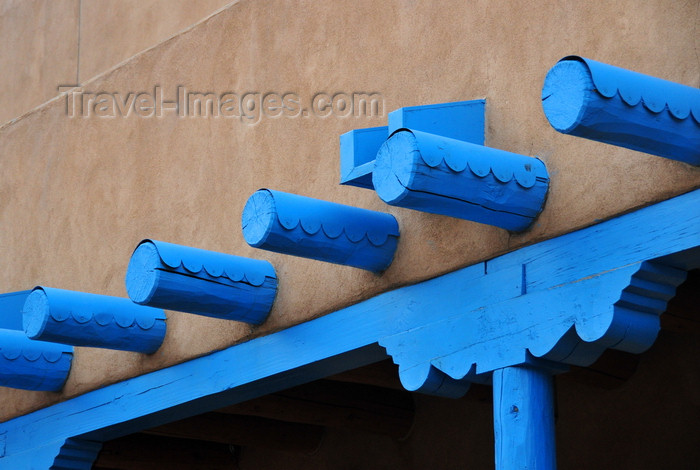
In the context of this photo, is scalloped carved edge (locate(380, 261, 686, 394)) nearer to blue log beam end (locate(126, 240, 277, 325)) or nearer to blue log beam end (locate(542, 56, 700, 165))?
blue log beam end (locate(542, 56, 700, 165))

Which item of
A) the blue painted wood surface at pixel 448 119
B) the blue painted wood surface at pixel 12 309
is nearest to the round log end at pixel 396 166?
the blue painted wood surface at pixel 448 119

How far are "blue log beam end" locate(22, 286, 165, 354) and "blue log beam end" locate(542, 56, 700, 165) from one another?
7.95 feet

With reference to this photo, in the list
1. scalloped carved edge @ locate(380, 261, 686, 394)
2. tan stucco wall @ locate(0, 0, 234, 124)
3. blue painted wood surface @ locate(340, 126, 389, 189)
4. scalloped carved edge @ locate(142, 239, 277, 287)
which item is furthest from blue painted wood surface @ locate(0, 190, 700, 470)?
tan stucco wall @ locate(0, 0, 234, 124)

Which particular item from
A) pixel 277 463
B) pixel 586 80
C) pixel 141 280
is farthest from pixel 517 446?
pixel 277 463

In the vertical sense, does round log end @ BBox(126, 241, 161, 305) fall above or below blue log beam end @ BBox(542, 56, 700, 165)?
below

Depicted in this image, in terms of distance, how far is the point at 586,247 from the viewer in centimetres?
352

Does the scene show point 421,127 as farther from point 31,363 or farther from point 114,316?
point 31,363

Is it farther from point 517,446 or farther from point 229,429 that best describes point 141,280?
point 229,429

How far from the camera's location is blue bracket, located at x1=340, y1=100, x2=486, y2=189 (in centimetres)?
390

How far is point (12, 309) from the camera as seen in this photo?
5859 mm

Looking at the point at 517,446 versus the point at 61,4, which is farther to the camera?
the point at 61,4

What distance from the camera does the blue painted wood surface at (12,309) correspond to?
5.82 metres

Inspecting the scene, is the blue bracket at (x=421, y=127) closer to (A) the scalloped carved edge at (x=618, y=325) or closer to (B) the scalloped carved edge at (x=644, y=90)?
(A) the scalloped carved edge at (x=618, y=325)

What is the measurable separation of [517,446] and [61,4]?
14.5ft
